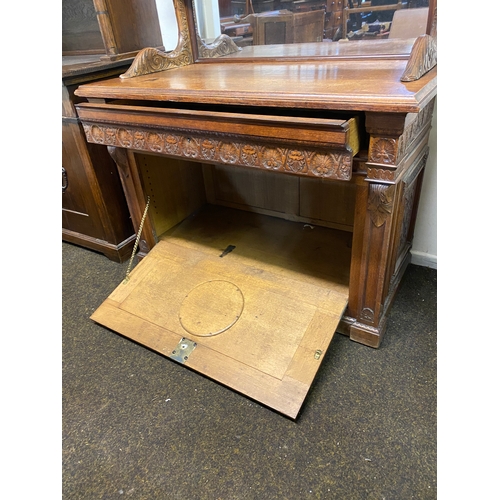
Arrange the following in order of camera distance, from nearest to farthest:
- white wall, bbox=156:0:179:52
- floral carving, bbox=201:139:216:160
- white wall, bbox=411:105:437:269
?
floral carving, bbox=201:139:216:160 → white wall, bbox=411:105:437:269 → white wall, bbox=156:0:179:52

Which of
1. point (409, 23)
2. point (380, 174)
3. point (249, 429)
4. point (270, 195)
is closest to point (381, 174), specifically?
point (380, 174)

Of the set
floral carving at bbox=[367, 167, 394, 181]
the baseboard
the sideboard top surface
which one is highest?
the sideboard top surface

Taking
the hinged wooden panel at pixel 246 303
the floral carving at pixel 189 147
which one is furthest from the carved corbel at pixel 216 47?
the hinged wooden panel at pixel 246 303

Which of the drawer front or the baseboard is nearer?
the drawer front

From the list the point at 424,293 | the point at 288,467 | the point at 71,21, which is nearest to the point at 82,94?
the point at 71,21

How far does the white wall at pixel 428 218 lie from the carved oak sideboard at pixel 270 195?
0.05m

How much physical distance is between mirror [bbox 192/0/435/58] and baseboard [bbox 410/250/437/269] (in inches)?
33.5

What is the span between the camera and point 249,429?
1073mm

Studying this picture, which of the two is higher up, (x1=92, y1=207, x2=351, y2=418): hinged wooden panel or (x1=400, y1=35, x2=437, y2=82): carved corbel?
(x1=400, y1=35, x2=437, y2=82): carved corbel

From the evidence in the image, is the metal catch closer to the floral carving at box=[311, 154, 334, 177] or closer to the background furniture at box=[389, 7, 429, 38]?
the floral carving at box=[311, 154, 334, 177]

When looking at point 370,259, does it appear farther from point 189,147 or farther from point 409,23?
point 409,23

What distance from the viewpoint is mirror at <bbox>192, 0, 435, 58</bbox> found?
119 cm

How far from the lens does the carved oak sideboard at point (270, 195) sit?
3.04 feet

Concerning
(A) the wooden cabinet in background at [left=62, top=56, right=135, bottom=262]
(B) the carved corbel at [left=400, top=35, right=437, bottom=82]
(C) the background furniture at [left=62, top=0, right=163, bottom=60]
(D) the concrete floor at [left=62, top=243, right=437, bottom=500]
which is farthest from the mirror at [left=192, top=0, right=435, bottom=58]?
(D) the concrete floor at [left=62, top=243, right=437, bottom=500]
